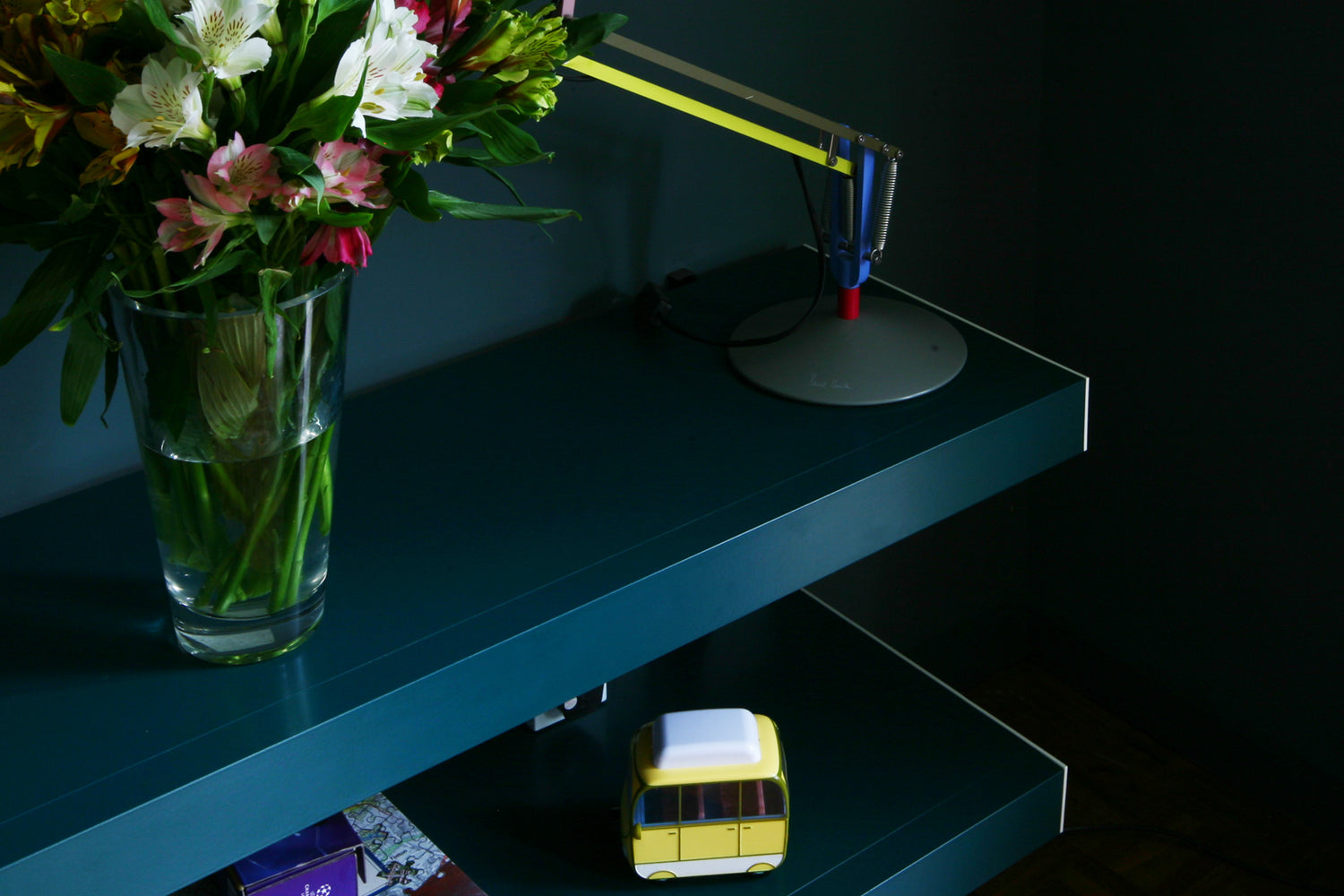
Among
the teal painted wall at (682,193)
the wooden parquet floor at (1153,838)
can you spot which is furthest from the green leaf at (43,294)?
the wooden parquet floor at (1153,838)

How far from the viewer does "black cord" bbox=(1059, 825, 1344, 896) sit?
5.33 feet

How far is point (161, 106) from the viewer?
622mm

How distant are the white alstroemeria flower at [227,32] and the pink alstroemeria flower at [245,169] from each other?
0.12 feet

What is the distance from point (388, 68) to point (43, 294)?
22 cm

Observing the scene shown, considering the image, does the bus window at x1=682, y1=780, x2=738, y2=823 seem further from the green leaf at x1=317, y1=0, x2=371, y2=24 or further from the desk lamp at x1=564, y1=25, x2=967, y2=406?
the green leaf at x1=317, y1=0, x2=371, y2=24

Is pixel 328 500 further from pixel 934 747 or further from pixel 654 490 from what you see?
pixel 934 747

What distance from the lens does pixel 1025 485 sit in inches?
74.0

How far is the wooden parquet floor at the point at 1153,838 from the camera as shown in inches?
64.7

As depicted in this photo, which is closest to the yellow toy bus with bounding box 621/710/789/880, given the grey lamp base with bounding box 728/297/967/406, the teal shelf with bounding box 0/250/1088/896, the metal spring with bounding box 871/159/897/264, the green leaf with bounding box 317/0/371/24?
the teal shelf with bounding box 0/250/1088/896

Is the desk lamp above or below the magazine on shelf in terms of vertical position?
above

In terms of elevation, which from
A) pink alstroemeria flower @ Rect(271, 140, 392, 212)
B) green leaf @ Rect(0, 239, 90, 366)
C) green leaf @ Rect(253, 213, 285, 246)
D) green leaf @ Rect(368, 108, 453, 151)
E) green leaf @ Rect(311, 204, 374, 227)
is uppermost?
green leaf @ Rect(368, 108, 453, 151)

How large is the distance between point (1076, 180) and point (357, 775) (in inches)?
45.9

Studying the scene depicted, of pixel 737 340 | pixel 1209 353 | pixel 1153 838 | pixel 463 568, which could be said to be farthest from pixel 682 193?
pixel 1153 838

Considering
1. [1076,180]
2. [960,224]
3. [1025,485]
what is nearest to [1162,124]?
[1076,180]
